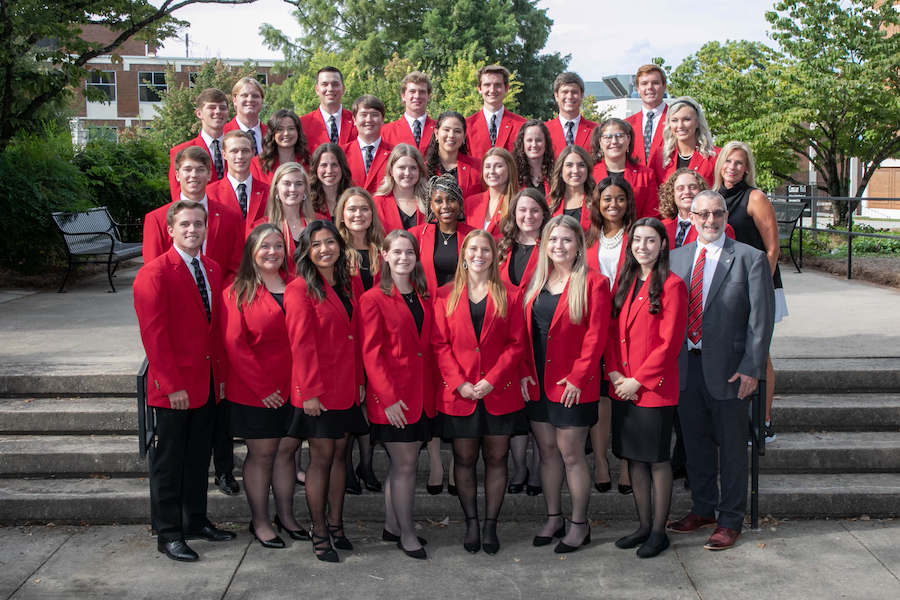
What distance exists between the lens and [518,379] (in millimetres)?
5027

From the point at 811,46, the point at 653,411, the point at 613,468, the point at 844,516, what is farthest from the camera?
the point at 811,46

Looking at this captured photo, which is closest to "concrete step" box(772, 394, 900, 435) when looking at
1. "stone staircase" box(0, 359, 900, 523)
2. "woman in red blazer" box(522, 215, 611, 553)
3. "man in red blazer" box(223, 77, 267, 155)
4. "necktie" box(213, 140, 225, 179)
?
"stone staircase" box(0, 359, 900, 523)

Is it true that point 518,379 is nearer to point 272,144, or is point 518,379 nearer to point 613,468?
point 613,468

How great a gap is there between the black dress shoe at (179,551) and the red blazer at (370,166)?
292 cm

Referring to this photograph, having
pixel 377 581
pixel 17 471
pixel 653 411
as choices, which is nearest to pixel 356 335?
pixel 377 581

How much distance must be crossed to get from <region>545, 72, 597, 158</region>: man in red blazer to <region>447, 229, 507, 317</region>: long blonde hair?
210 cm

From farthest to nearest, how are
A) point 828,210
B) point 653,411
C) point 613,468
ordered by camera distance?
point 828,210 < point 613,468 < point 653,411

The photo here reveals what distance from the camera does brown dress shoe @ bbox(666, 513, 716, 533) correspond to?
5188mm

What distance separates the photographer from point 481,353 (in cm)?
492

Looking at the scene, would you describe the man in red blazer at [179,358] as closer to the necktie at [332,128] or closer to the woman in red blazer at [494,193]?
the woman in red blazer at [494,193]

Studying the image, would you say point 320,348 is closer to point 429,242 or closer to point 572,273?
point 429,242

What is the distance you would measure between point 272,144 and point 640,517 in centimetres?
361

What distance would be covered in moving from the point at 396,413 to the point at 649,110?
342 cm

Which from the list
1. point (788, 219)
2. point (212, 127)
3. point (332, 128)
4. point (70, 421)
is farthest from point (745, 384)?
point (788, 219)
